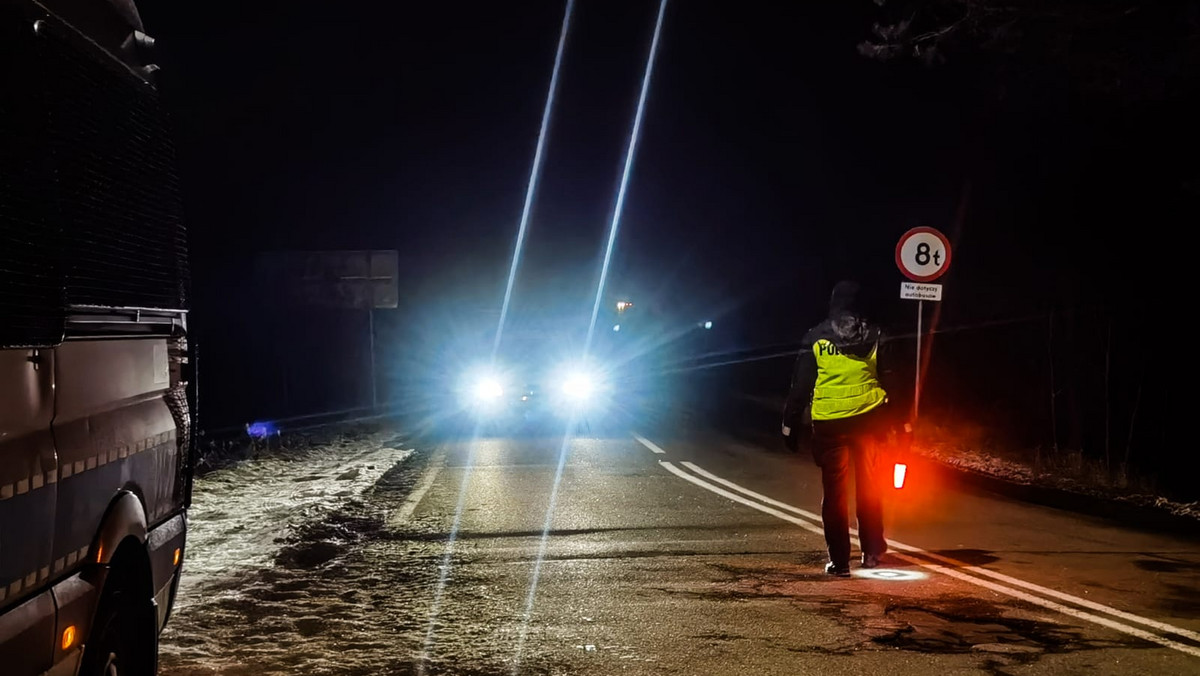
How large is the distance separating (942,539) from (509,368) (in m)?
16.6

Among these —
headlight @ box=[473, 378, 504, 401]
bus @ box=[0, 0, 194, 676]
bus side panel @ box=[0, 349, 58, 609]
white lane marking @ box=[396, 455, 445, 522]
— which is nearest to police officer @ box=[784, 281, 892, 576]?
bus @ box=[0, 0, 194, 676]

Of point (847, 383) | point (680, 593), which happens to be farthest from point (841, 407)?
point (680, 593)

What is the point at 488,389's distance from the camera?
83.1ft

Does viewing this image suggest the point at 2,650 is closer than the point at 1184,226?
Yes

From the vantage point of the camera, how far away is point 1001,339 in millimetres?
18875

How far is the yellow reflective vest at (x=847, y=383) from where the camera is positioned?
8.02 metres

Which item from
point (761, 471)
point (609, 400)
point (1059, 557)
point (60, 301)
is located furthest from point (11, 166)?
point (609, 400)

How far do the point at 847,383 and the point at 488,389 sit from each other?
1780 centimetres

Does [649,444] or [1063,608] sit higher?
[1063,608]

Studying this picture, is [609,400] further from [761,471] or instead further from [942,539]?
[942,539]

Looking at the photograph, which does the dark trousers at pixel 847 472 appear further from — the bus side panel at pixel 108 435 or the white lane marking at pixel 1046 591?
the bus side panel at pixel 108 435

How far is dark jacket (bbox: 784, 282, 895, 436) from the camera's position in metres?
8.01

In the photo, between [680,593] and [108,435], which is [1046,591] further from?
[108,435]

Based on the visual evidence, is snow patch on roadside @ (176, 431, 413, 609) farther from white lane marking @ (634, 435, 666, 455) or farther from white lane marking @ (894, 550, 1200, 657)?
white lane marking @ (894, 550, 1200, 657)
